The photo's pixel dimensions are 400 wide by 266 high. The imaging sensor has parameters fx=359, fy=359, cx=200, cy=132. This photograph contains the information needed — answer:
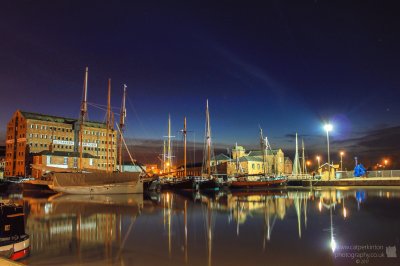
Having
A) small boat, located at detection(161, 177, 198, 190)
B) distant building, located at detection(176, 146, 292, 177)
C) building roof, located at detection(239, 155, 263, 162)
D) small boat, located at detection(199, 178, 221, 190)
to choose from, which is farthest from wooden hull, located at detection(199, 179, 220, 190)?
building roof, located at detection(239, 155, 263, 162)

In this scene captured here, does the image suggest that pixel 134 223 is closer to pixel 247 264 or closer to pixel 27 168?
pixel 247 264

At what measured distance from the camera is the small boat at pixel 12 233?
13.1 metres

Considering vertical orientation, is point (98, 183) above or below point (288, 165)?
below

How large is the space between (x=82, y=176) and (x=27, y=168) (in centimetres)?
7129

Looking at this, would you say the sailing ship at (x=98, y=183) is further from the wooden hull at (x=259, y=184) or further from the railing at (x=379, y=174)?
the railing at (x=379, y=174)

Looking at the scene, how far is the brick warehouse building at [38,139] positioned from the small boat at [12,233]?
338 feet

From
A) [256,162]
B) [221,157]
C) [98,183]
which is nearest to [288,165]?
[256,162]

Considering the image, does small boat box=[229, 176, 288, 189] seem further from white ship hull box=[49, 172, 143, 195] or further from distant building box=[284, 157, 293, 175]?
→ distant building box=[284, 157, 293, 175]

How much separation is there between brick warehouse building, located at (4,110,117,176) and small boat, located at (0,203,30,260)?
10315 cm

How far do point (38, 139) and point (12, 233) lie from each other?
397 feet

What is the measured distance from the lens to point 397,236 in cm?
1752

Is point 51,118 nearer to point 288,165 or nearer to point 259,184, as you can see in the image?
point 259,184

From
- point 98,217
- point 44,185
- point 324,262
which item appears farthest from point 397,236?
point 44,185

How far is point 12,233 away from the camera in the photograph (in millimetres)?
13578
